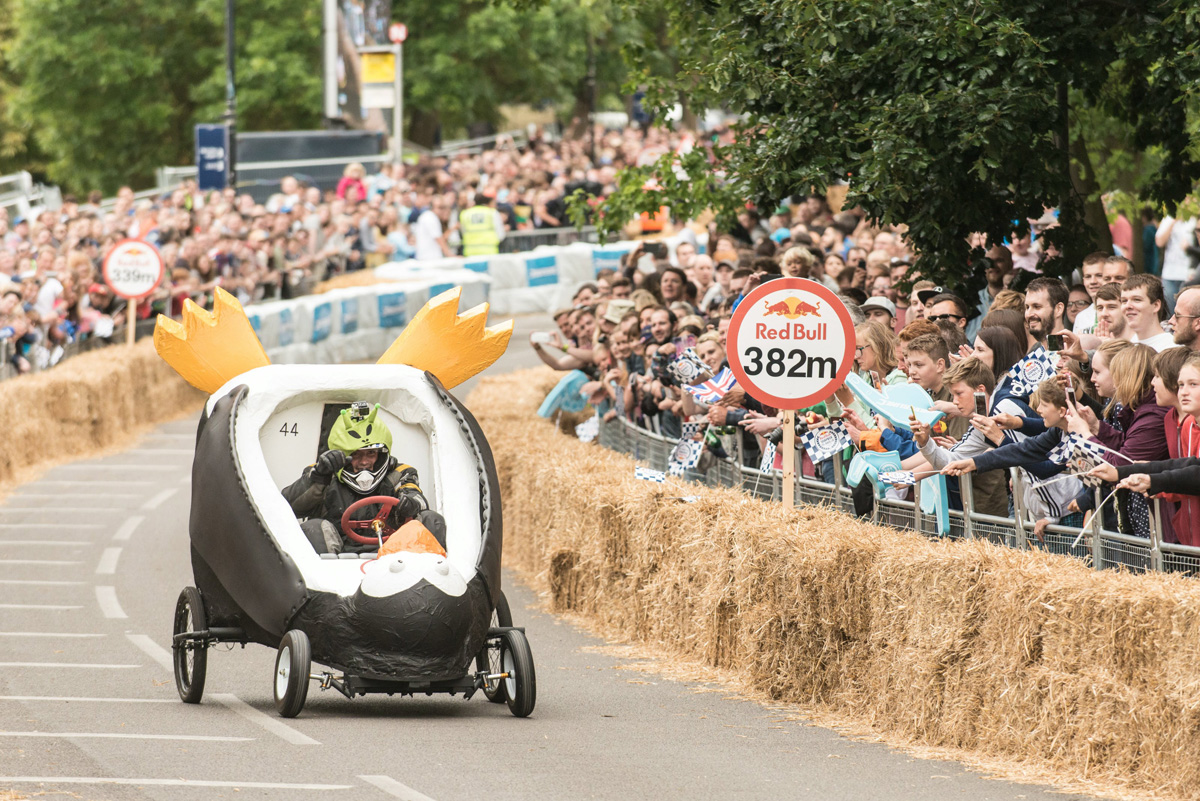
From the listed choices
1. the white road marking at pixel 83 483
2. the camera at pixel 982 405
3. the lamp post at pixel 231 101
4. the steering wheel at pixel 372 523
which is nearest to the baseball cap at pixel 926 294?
the camera at pixel 982 405

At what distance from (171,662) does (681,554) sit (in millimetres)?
3716

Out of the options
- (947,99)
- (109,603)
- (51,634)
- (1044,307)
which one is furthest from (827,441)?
(109,603)

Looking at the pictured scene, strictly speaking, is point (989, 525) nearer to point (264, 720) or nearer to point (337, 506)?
point (337, 506)

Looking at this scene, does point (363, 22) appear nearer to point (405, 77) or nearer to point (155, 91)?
point (405, 77)

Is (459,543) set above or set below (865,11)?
below

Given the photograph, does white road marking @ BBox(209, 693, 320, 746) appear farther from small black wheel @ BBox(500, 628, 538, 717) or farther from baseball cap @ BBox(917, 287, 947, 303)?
baseball cap @ BBox(917, 287, 947, 303)

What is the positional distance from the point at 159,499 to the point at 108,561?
4.21 metres

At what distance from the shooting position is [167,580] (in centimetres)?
1805

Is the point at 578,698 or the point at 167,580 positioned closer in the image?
the point at 578,698

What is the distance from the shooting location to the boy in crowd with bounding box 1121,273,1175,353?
11.3m

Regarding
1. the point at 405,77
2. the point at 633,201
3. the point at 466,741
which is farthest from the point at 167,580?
the point at 405,77

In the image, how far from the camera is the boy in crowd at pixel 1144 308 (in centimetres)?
1127

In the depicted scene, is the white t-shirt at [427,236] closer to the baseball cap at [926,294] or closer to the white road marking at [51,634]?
the white road marking at [51,634]

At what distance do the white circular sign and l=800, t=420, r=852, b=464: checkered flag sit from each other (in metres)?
16.6
